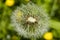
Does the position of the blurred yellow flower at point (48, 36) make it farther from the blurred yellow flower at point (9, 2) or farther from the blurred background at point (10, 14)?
the blurred yellow flower at point (9, 2)

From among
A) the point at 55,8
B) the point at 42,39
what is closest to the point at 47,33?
the point at 42,39

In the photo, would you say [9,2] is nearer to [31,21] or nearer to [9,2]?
[9,2]

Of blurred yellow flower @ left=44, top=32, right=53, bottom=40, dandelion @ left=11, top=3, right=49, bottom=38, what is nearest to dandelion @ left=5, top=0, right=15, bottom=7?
dandelion @ left=11, top=3, right=49, bottom=38

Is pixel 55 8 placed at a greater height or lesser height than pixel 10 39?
greater

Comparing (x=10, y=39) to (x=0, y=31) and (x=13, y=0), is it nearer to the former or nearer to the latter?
(x=0, y=31)

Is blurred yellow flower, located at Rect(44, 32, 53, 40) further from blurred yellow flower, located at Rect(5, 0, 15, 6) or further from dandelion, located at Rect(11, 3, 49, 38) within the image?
blurred yellow flower, located at Rect(5, 0, 15, 6)

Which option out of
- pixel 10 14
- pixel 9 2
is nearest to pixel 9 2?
pixel 9 2

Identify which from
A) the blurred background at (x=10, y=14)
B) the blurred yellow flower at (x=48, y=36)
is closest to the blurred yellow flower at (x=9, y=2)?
the blurred background at (x=10, y=14)
